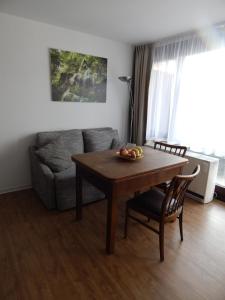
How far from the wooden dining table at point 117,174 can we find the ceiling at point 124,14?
5.51 feet

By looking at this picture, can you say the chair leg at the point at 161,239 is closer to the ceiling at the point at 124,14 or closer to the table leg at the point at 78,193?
the table leg at the point at 78,193

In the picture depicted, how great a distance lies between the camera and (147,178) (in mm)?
→ 1922

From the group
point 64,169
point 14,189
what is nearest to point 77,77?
point 64,169

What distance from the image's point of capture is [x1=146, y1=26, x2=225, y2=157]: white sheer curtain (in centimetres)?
287

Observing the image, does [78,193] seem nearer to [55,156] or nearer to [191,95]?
[55,156]

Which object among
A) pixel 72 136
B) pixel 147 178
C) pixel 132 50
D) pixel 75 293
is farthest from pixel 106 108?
pixel 75 293

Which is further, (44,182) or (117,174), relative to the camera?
(44,182)

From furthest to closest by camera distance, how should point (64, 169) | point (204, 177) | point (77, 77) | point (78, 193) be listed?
point (77, 77) → point (204, 177) → point (64, 169) → point (78, 193)

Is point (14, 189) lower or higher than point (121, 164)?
lower

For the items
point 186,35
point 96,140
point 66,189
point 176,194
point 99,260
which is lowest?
point 99,260

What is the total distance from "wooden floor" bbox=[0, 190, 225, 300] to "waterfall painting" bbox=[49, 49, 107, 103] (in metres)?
1.88

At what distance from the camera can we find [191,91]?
10.4ft

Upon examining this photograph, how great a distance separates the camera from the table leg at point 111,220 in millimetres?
1777

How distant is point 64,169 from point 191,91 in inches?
89.6
